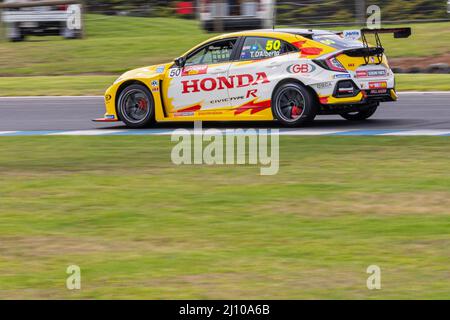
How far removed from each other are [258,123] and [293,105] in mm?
1327

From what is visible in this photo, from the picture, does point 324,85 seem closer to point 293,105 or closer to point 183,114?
point 293,105

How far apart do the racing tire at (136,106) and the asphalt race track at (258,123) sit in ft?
0.63

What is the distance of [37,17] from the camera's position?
33.3 m

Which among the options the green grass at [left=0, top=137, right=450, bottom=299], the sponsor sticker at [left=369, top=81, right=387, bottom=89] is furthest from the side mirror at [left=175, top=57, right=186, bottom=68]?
the sponsor sticker at [left=369, top=81, right=387, bottom=89]

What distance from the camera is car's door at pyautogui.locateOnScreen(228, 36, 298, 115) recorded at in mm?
14789

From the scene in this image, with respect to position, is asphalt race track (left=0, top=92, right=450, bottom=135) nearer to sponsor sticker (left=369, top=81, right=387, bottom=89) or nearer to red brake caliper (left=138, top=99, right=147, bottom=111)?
red brake caliper (left=138, top=99, right=147, bottom=111)

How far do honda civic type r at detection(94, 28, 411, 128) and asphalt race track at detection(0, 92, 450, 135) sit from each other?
0.33 m

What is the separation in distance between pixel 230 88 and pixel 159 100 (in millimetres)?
1211

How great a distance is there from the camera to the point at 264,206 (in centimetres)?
956

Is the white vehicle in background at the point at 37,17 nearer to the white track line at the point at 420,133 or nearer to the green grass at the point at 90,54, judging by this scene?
the green grass at the point at 90,54

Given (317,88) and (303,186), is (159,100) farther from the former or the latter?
(303,186)

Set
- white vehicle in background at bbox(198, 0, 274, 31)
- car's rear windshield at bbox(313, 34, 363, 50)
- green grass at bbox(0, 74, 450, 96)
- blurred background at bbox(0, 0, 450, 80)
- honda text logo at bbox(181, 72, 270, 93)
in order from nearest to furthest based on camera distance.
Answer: car's rear windshield at bbox(313, 34, 363, 50), honda text logo at bbox(181, 72, 270, 93), green grass at bbox(0, 74, 450, 96), blurred background at bbox(0, 0, 450, 80), white vehicle in background at bbox(198, 0, 274, 31)

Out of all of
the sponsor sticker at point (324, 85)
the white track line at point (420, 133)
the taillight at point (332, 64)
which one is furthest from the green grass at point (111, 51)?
the sponsor sticker at point (324, 85)

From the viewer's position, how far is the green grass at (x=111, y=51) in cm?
2608
